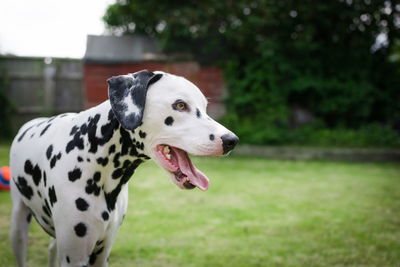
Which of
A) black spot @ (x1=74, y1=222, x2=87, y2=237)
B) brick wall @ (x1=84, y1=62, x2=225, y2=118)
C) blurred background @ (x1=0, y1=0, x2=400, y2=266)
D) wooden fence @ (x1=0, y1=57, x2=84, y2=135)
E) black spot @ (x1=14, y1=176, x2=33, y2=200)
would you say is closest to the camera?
black spot @ (x1=74, y1=222, x2=87, y2=237)

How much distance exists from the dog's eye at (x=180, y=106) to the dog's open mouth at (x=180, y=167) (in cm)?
21

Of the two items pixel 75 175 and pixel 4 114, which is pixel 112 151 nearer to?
pixel 75 175

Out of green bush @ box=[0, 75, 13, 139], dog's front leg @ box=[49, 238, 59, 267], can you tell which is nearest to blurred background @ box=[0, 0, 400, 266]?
green bush @ box=[0, 75, 13, 139]

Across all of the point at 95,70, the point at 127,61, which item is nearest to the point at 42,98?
the point at 95,70

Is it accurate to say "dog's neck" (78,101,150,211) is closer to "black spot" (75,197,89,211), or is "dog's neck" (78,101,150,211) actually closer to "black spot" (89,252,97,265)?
"black spot" (75,197,89,211)

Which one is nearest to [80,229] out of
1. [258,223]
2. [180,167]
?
[180,167]

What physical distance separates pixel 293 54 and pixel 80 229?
33.8 ft

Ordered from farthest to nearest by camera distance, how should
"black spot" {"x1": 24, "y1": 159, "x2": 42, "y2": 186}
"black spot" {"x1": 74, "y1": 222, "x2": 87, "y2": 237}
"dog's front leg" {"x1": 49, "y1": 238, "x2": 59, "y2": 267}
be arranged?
"dog's front leg" {"x1": 49, "y1": 238, "x2": 59, "y2": 267}, "black spot" {"x1": 24, "y1": 159, "x2": 42, "y2": 186}, "black spot" {"x1": 74, "y1": 222, "x2": 87, "y2": 237}

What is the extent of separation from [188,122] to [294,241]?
268cm

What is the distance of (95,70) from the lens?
11992mm

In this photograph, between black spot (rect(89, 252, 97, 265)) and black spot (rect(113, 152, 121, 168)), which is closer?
black spot (rect(113, 152, 121, 168))

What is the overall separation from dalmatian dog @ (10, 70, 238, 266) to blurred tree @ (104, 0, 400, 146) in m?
8.60

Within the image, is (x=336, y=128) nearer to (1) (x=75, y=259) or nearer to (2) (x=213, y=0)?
(2) (x=213, y=0)

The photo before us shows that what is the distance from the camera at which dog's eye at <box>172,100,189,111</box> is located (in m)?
1.97
